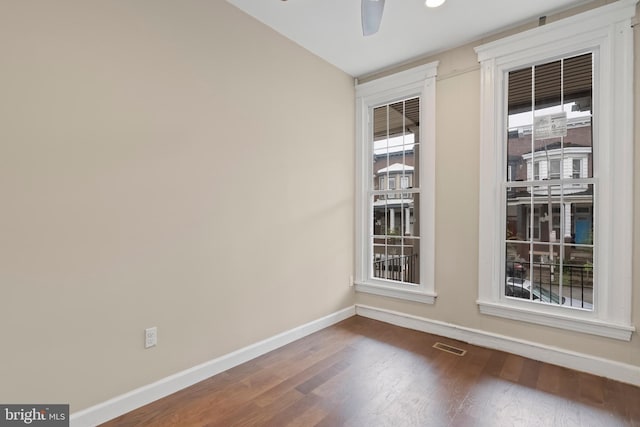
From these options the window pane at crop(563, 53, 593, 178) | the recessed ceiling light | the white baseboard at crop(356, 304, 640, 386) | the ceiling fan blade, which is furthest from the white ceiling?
the white baseboard at crop(356, 304, 640, 386)

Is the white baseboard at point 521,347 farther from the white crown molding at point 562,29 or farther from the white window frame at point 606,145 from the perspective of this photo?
the white crown molding at point 562,29

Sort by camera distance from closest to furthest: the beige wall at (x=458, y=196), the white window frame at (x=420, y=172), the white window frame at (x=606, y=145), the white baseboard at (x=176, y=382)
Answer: the white baseboard at (x=176, y=382) → the white window frame at (x=606, y=145) → the beige wall at (x=458, y=196) → the white window frame at (x=420, y=172)

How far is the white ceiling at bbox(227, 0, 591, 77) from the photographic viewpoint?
2459mm

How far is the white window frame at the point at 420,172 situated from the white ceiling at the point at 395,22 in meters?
0.31

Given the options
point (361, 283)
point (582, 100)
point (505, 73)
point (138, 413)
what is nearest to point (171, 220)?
point (138, 413)

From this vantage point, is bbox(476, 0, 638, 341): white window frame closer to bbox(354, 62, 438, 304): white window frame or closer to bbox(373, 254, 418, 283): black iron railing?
bbox(354, 62, 438, 304): white window frame

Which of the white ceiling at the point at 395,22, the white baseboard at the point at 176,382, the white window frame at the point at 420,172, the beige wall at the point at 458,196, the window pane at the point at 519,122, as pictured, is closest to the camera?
the white baseboard at the point at 176,382

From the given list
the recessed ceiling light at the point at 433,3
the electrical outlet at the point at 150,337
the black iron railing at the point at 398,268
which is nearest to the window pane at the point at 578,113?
the recessed ceiling light at the point at 433,3

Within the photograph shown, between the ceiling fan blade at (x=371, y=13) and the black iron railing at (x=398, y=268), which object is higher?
the ceiling fan blade at (x=371, y=13)

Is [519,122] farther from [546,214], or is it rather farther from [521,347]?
Answer: [521,347]

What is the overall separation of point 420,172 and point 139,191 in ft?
8.65

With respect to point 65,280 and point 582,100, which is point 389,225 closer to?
point 582,100

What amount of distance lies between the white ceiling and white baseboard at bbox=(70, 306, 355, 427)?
2813mm

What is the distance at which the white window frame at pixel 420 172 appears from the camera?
127 inches
